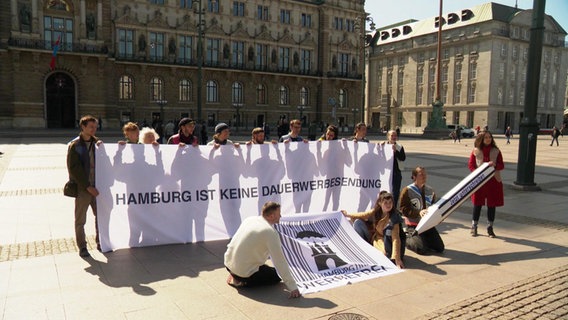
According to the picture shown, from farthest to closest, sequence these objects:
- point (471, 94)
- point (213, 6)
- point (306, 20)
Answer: point (471, 94)
point (306, 20)
point (213, 6)

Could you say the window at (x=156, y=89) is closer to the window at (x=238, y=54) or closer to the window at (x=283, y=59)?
the window at (x=238, y=54)

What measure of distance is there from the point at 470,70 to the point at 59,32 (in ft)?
211

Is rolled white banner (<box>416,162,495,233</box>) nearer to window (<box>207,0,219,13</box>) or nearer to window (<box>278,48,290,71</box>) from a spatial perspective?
window (<box>207,0,219,13</box>)

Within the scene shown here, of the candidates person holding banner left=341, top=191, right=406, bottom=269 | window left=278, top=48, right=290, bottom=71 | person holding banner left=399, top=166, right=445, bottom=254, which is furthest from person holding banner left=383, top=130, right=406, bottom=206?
window left=278, top=48, right=290, bottom=71

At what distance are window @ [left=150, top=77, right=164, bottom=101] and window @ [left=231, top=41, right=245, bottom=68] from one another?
1015 cm

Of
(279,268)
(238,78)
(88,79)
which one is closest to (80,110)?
(88,79)

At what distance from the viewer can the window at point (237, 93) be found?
202 ft

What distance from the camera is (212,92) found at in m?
60.2

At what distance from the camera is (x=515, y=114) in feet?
264

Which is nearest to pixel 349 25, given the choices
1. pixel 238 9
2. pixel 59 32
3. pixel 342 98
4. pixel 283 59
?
pixel 342 98

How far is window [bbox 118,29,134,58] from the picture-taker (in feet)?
177

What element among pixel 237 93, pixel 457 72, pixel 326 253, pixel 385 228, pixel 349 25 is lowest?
pixel 326 253

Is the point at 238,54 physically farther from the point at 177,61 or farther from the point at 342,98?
the point at 342,98

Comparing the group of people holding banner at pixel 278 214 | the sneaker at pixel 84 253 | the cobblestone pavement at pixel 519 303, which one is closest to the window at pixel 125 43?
the group of people holding banner at pixel 278 214
